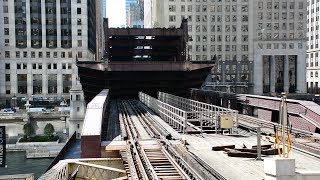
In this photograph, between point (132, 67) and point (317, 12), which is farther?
point (317, 12)

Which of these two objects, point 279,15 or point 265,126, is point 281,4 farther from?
point 265,126

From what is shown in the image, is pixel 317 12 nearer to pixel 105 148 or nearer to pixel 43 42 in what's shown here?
pixel 43 42

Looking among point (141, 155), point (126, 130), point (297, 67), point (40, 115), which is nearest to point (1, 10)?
point (40, 115)

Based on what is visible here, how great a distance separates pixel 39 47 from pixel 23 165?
5309 centimetres

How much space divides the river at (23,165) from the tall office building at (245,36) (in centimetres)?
6028

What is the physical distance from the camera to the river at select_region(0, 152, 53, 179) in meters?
77.2

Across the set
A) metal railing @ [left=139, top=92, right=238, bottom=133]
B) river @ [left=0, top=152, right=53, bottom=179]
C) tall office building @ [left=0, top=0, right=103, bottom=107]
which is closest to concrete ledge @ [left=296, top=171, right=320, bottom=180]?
metal railing @ [left=139, top=92, right=238, bottom=133]

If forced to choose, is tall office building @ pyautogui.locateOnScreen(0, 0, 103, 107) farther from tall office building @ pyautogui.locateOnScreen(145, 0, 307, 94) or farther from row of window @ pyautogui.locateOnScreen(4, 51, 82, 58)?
tall office building @ pyautogui.locateOnScreen(145, 0, 307, 94)

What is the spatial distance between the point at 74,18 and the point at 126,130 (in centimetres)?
10578

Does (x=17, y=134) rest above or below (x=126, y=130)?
below

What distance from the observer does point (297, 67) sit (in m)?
130

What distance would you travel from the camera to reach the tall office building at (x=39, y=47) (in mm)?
125375

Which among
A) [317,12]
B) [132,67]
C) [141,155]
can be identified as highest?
[317,12]

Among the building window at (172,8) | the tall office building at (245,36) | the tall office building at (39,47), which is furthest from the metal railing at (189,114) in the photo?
the tall office building at (39,47)
